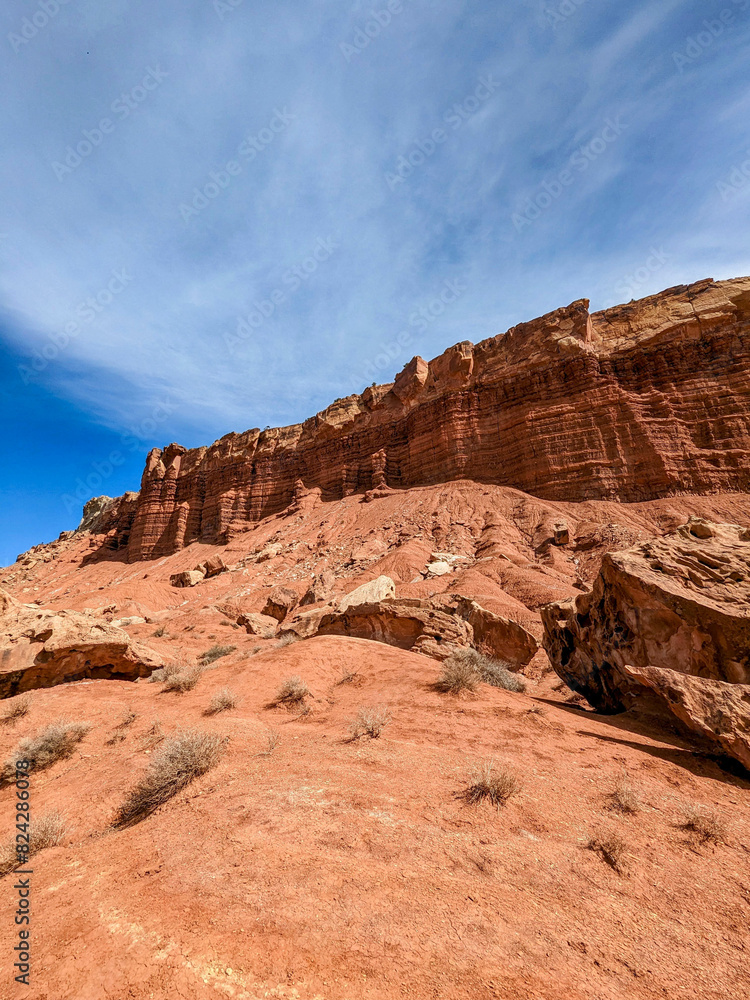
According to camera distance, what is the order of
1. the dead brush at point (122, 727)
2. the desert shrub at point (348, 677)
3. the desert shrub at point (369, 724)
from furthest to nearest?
the desert shrub at point (348, 677), the dead brush at point (122, 727), the desert shrub at point (369, 724)

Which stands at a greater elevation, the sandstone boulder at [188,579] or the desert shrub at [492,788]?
the sandstone boulder at [188,579]

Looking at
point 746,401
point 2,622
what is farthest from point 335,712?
point 746,401

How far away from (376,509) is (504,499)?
385 inches

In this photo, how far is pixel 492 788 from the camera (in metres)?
4.02

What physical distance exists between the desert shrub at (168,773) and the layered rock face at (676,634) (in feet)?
18.1

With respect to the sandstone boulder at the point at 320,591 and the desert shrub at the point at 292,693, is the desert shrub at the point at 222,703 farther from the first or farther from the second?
the sandstone boulder at the point at 320,591

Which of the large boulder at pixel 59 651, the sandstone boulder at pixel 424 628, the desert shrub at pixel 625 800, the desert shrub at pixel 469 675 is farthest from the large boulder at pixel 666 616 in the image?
the large boulder at pixel 59 651

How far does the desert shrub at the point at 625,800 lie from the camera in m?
3.90

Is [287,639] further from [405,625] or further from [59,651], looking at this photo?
[59,651]

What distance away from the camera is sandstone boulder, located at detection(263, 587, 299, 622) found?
20.6 metres

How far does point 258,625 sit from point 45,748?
1084 centimetres

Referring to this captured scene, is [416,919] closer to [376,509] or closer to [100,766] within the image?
[100,766]

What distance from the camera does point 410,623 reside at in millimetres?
10594

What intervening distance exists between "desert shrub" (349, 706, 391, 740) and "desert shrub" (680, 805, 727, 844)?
10.5 feet
